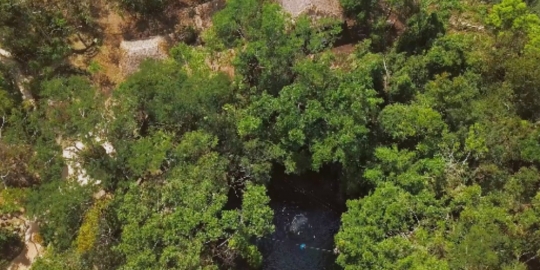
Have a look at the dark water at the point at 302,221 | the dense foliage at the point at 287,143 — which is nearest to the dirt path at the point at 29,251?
the dense foliage at the point at 287,143

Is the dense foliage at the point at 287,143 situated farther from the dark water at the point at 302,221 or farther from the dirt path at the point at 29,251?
the dark water at the point at 302,221

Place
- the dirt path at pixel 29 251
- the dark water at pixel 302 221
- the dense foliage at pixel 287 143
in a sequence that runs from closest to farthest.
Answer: the dense foliage at pixel 287 143 < the dirt path at pixel 29 251 < the dark water at pixel 302 221

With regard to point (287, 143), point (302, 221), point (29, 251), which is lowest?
point (302, 221)

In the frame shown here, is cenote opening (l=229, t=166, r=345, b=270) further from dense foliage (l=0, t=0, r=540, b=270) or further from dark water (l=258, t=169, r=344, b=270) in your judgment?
dense foliage (l=0, t=0, r=540, b=270)

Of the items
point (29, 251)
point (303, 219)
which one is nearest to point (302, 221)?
point (303, 219)

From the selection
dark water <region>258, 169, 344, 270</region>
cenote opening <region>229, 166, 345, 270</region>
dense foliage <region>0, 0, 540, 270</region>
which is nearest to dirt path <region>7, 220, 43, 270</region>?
dense foliage <region>0, 0, 540, 270</region>

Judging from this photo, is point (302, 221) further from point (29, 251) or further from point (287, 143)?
point (29, 251)

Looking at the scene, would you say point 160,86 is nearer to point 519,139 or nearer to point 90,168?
point 90,168
